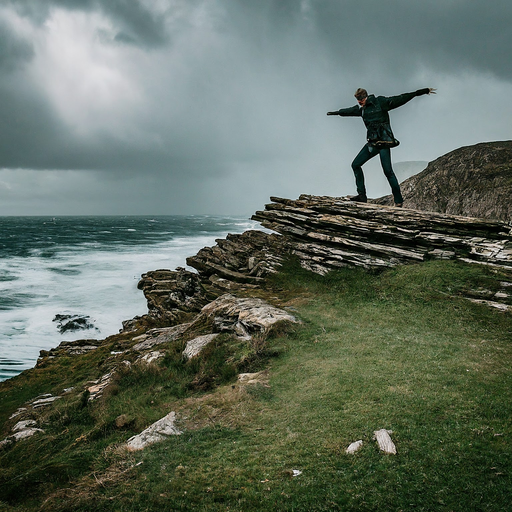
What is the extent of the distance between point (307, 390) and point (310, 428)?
1.77 m

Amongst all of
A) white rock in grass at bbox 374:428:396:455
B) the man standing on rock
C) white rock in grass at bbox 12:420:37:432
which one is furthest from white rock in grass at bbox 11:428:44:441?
the man standing on rock

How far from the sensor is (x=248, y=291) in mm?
18375

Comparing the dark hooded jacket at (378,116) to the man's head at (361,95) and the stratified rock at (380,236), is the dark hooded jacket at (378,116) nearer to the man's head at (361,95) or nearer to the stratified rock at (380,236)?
the man's head at (361,95)

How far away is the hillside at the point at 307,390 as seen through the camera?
5.21 metres

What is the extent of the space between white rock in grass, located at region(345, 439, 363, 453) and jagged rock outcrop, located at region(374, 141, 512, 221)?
24.6 m

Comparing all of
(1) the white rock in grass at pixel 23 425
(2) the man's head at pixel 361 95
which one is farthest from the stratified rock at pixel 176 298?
(2) the man's head at pixel 361 95

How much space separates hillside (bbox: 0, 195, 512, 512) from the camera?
17.1 feet

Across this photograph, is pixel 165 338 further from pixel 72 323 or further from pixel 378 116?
pixel 72 323

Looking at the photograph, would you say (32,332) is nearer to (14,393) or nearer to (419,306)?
(14,393)

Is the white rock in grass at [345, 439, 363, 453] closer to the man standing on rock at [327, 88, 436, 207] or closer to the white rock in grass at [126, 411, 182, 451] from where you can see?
the white rock in grass at [126, 411, 182, 451]

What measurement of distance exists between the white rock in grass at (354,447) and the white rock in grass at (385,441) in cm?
32

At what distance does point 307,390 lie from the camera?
8422 millimetres

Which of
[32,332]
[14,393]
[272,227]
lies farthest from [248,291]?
[32,332]

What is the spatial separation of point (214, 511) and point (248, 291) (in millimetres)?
13617
